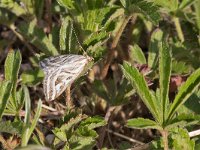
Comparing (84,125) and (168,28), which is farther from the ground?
(168,28)

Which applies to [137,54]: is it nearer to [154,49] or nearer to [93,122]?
[154,49]

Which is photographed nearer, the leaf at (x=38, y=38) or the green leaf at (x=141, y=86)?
the green leaf at (x=141, y=86)

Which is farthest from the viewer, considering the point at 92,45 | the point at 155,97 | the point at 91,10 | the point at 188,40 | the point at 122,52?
the point at 122,52

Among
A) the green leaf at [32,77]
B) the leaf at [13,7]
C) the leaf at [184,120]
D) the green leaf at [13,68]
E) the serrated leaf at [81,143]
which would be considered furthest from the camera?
the leaf at [13,7]

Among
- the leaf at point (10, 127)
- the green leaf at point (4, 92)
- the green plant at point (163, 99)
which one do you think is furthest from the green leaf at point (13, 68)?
the green plant at point (163, 99)

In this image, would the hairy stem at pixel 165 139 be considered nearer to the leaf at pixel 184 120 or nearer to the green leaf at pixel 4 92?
the leaf at pixel 184 120

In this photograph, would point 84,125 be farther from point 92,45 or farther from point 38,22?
point 38,22

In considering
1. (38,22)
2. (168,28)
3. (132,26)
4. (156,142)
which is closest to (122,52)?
(132,26)
